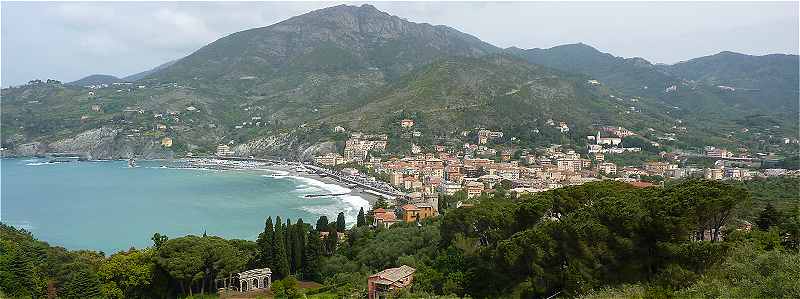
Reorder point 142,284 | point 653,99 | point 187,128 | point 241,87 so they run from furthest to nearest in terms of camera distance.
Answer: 1. point 241,87
2. point 653,99
3. point 187,128
4. point 142,284

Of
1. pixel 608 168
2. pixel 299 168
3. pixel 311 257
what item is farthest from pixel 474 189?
pixel 299 168

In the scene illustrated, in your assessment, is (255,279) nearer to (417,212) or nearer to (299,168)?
(417,212)

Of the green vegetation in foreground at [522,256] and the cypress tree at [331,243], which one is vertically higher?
the green vegetation in foreground at [522,256]

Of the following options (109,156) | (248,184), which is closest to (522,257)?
(248,184)

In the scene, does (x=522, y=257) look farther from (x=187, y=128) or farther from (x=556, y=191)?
(x=187, y=128)

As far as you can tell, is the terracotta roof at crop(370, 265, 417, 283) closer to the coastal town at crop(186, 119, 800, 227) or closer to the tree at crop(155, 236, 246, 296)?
the tree at crop(155, 236, 246, 296)

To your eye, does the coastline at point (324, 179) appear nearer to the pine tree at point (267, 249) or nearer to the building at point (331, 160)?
the building at point (331, 160)

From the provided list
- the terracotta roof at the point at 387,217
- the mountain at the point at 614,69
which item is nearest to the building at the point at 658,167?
the terracotta roof at the point at 387,217

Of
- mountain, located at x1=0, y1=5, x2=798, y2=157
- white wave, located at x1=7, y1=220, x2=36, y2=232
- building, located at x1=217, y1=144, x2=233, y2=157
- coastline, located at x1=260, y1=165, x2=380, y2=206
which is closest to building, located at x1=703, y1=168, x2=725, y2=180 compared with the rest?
mountain, located at x1=0, y1=5, x2=798, y2=157
